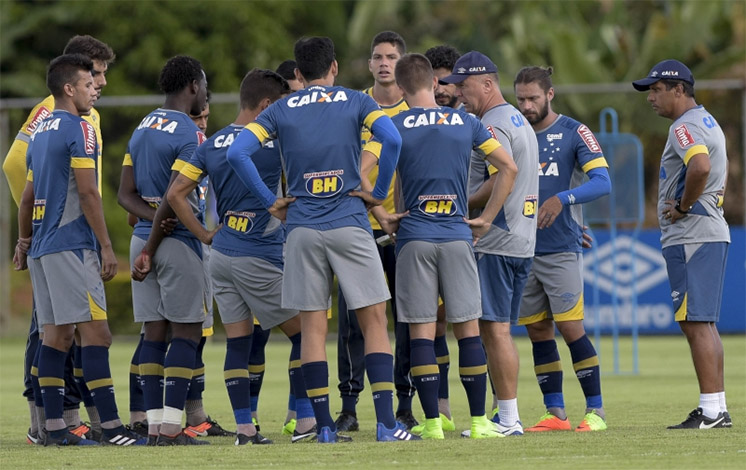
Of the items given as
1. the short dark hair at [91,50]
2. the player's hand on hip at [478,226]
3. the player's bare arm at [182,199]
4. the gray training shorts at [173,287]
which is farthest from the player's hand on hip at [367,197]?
the short dark hair at [91,50]

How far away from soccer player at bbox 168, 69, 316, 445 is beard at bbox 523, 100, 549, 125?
6.44 feet

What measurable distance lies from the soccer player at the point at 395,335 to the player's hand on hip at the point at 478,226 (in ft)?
3.95

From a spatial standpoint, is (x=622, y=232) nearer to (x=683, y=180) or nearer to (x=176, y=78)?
(x=683, y=180)

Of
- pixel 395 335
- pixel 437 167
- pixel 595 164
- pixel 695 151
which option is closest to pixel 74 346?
pixel 395 335

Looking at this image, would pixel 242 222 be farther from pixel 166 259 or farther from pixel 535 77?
pixel 535 77

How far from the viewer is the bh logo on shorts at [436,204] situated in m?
8.73

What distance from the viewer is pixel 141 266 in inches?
356

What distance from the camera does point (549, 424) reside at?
9625 mm

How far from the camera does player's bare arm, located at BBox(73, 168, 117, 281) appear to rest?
884cm

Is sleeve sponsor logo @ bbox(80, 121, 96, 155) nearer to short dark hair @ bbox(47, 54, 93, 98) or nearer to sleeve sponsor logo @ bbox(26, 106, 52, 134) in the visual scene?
short dark hair @ bbox(47, 54, 93, 98)

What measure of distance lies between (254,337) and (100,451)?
2013 mm

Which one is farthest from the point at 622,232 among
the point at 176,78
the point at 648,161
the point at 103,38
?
A: the point at 103,38

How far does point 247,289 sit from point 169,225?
687 millimetres

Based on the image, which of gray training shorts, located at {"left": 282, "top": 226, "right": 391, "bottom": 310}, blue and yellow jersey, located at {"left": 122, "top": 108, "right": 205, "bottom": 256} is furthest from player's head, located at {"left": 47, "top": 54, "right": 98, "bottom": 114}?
gray training shorts, located at {"left": 282, "top": 226, "right": 391, "bottom": 310}
